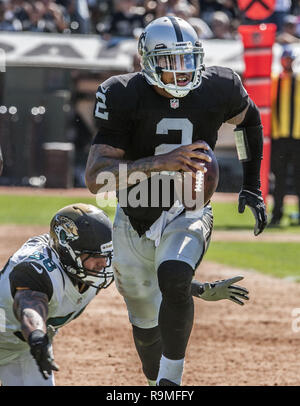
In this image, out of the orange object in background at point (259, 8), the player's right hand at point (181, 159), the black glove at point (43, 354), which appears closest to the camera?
the black glove at point (43, 354)

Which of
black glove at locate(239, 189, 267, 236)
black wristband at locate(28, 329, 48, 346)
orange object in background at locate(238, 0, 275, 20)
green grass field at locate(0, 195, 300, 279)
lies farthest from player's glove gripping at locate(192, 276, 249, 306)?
orange object in background at locate(238, 0, 275, 20)

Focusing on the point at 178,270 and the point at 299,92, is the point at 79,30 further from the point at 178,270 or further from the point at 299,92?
the point at 178,270

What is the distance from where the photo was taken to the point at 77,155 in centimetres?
1830

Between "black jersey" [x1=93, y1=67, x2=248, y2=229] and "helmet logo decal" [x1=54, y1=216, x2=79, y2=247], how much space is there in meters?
0.39

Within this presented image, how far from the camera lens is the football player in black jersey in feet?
14.3

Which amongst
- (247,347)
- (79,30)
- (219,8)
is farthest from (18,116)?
(247,347)

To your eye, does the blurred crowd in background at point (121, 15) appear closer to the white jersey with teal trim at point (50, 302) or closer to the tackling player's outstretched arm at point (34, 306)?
the white jersey with teal trim at point (50, 302)

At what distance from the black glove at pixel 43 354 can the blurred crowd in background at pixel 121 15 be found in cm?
1357

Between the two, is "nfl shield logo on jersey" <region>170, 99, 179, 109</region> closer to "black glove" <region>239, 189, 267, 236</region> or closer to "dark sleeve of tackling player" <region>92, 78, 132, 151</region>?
"dark sleeve of tackling player" <region>92, 78, 132, 151</region>

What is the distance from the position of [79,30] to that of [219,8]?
3.11 meters

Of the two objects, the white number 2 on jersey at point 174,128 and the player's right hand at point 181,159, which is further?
the white number 2 on jersey at point 174,128

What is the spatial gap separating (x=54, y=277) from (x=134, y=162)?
715 mm

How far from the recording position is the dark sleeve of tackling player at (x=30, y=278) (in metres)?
4.10

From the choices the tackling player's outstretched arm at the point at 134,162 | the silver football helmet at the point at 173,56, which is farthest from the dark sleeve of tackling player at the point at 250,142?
the tackling player's outstretched arm at the point at 134,162
